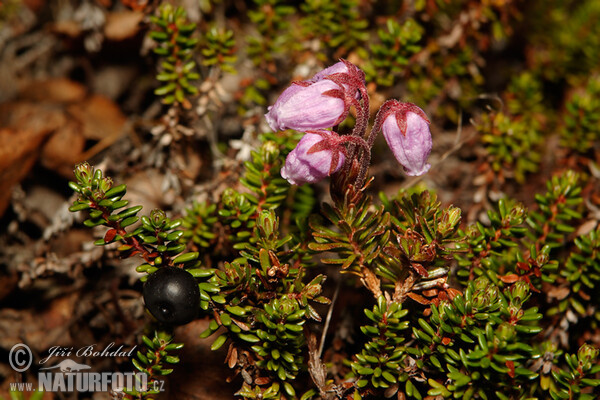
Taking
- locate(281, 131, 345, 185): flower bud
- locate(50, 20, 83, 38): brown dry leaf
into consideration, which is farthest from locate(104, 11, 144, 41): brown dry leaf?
locate(281, 131, 345, 185): flower bud

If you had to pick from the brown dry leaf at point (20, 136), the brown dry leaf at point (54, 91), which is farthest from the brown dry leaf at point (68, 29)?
the brown dry leaf at point (20, 136)

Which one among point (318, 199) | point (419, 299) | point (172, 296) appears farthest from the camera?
point (318, 199)

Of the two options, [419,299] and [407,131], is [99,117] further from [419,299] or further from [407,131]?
[419,299]

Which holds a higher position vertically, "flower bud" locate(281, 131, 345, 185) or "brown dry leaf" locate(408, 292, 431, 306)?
"flower bud" locate(281, 131, 345, 185)

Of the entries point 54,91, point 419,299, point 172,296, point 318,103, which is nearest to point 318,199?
point 419,299

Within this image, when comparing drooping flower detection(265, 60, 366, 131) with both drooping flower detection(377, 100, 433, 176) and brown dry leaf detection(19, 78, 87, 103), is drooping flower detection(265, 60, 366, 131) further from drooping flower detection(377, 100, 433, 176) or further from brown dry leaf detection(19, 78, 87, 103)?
brown dry leaf detection(19, 78, 87, 103)

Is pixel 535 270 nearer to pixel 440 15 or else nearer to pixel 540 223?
pixel 540 223
